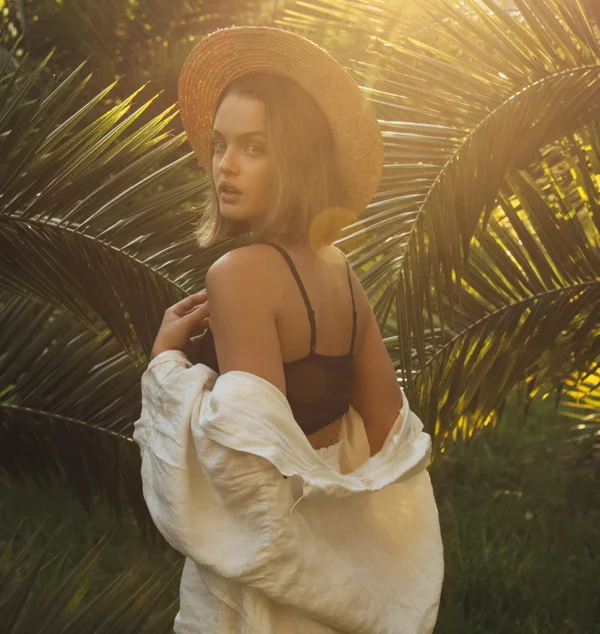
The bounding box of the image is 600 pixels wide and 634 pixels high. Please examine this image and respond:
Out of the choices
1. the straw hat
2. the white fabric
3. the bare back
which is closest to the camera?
the white fabric

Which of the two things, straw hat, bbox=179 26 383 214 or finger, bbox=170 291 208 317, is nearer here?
straw hat, bbox=179 26 383 214

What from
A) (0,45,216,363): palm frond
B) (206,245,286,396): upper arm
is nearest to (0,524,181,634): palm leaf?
(0,45,216,363): palm frond

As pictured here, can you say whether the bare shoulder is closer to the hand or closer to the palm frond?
the hand

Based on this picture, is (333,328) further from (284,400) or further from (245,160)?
(245,160)

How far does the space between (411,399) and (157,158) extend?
38.8 inches

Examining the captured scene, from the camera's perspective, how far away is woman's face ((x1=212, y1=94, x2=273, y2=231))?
5.89 feet

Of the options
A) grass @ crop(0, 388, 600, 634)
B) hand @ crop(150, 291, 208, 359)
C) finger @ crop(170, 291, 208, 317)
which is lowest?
grass @ crop(0, 388, 600, 634)

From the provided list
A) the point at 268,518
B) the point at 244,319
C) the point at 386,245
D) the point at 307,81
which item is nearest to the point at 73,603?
the point at 268,518

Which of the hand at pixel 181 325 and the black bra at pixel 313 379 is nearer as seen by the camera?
the black bra at pixel 313 379

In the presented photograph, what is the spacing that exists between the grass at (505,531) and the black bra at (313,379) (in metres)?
2.07

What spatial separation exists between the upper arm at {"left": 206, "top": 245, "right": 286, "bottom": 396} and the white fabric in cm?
3

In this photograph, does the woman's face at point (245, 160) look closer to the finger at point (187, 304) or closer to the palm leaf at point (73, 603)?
the finger at point (187, 304)

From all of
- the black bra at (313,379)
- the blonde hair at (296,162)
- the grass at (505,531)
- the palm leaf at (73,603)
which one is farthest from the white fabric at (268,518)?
the grass at (505,531)

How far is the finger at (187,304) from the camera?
1961mm
